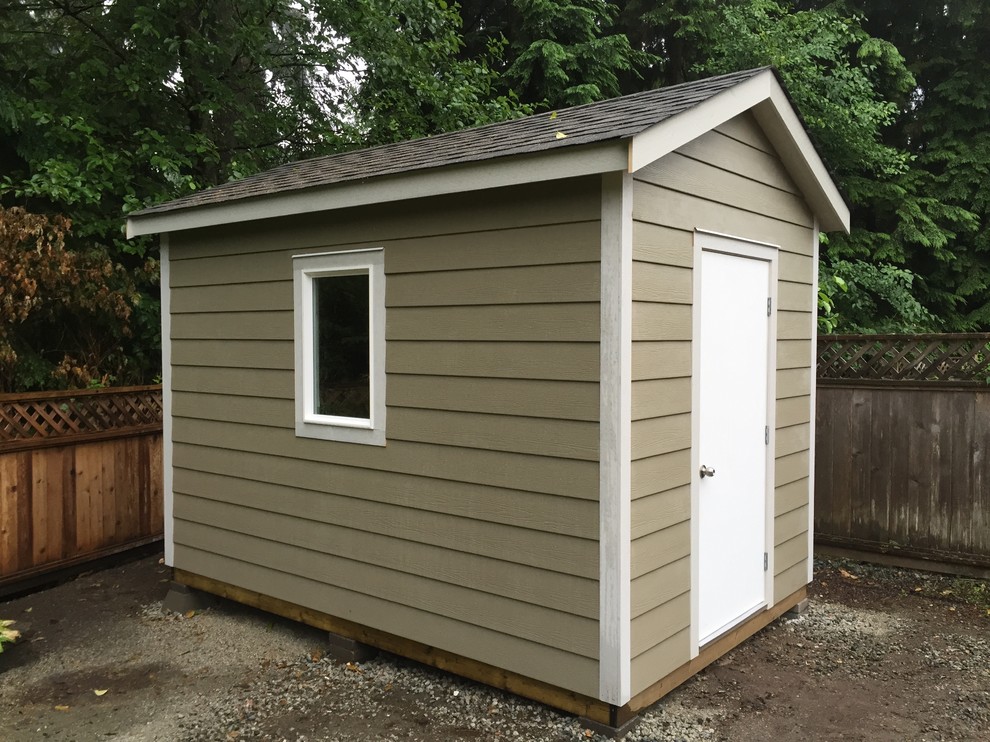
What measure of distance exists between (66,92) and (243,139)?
195cm

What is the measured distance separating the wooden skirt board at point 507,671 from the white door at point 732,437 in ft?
0.44

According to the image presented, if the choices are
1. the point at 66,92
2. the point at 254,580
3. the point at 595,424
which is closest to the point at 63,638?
the point at 254,580

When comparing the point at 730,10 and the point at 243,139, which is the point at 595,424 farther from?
the point at 730,10

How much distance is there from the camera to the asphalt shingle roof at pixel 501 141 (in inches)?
137

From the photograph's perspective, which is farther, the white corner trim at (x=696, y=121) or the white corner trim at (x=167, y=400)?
the white corner trim at (x=167, y=400)

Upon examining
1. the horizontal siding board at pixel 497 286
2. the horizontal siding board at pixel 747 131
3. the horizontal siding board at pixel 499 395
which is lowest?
the horizontal siding board at pixel 499 395

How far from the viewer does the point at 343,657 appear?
14.6 feet

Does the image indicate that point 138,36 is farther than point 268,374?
Yes

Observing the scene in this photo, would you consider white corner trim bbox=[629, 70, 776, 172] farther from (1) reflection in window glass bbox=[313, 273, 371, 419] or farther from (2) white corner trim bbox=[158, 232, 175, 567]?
(2) white corner trim bbox=[158, 232, 175, 567]

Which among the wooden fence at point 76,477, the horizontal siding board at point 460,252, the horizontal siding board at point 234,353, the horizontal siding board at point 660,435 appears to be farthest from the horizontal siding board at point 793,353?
the wooden fence at point 76,477

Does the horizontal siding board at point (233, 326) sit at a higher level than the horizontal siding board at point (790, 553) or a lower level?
higher

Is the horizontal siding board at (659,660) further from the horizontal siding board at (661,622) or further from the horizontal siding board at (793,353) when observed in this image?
the horizontal siding board at (793,353)

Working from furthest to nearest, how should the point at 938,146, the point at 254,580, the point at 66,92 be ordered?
the point at 938,146, the point at 66,92, the point at 254,580

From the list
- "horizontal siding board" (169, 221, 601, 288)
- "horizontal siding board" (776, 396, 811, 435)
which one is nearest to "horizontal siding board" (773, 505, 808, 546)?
"horizontal siding board" (776, 396, 811, 435)
